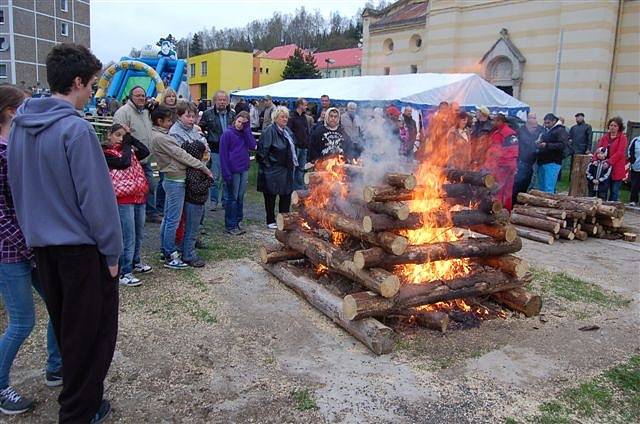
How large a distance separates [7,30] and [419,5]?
1821 inches

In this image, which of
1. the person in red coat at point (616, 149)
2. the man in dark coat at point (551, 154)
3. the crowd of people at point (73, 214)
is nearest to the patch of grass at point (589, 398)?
the crowd of people at point (73, 214)

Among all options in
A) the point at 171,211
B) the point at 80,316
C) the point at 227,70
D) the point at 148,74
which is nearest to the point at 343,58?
the point at 227,70

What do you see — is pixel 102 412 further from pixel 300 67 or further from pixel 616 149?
pixel 300 67

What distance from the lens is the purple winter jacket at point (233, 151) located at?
7.87 metres

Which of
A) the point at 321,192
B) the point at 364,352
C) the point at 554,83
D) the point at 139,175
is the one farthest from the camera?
the point at 554,83

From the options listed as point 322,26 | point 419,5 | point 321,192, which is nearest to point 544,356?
point 321,192

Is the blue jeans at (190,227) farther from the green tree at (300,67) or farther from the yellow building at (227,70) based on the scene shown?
the green tree at (300,67)

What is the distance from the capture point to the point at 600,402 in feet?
12.2

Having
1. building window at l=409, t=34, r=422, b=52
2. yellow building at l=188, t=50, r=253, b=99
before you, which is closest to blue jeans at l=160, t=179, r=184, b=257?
building window at l=409, t=34, r=422, b=52

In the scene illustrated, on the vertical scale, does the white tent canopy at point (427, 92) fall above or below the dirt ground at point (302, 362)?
above

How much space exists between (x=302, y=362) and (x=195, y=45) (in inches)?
3346

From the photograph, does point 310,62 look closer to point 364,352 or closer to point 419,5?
point 419,5

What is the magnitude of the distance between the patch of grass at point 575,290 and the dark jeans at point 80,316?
4975mm

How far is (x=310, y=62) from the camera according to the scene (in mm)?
50844
